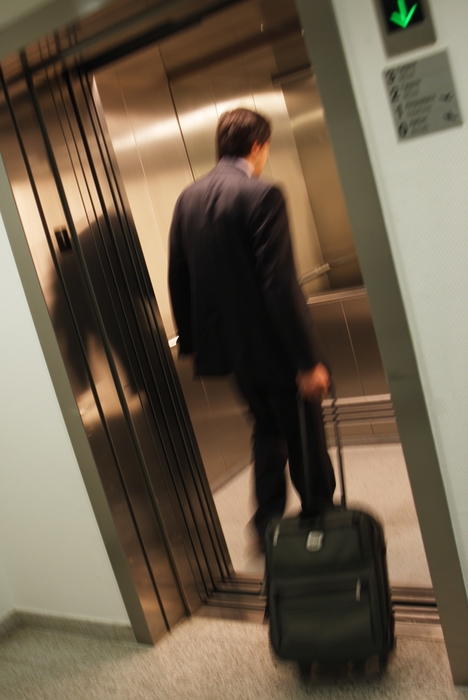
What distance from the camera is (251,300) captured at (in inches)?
101

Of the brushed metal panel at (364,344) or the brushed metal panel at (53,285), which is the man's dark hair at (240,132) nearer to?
the brushed metal panel at (53,285)

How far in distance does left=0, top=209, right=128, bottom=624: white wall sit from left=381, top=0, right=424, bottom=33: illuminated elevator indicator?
A: 1441 millimetres

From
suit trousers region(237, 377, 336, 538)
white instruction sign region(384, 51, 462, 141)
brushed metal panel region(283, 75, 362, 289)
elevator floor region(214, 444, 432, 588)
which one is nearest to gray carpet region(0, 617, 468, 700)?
elevator floor region(214, 444, 432, 588)

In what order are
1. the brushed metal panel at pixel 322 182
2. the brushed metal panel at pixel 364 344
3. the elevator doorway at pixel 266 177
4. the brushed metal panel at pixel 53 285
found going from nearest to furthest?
the brushed metal panel at pixel 53 285 < the elevator doorway at pixel 266 177 < the brushed metal panel at pixel 364 344 < the brushed metal panel at pixel 322 182

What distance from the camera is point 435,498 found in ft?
5.87

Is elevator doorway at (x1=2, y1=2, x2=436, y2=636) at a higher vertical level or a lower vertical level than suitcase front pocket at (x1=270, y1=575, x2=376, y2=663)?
higher

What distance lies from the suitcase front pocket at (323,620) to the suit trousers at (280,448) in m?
0.52

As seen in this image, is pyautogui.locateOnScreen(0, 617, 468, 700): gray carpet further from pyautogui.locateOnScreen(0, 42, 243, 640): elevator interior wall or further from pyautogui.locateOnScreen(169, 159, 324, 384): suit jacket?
pyautogui.locateOnScreen(169, 159, 324, 384): suit jacket

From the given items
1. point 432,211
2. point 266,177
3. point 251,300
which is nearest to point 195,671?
point 251,300

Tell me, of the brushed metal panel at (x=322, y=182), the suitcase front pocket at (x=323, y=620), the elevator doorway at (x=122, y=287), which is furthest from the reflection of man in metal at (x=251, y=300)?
the brushed metal panel at (x=322, y=182)

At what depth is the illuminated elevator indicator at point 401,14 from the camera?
1.54 metres

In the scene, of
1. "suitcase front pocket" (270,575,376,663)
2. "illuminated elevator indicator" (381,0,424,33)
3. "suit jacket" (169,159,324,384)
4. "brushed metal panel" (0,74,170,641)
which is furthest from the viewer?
"suit jacket" (169,159,324,384)

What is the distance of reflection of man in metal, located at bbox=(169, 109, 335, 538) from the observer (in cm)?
242

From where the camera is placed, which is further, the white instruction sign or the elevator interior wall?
the elevator interior wall
